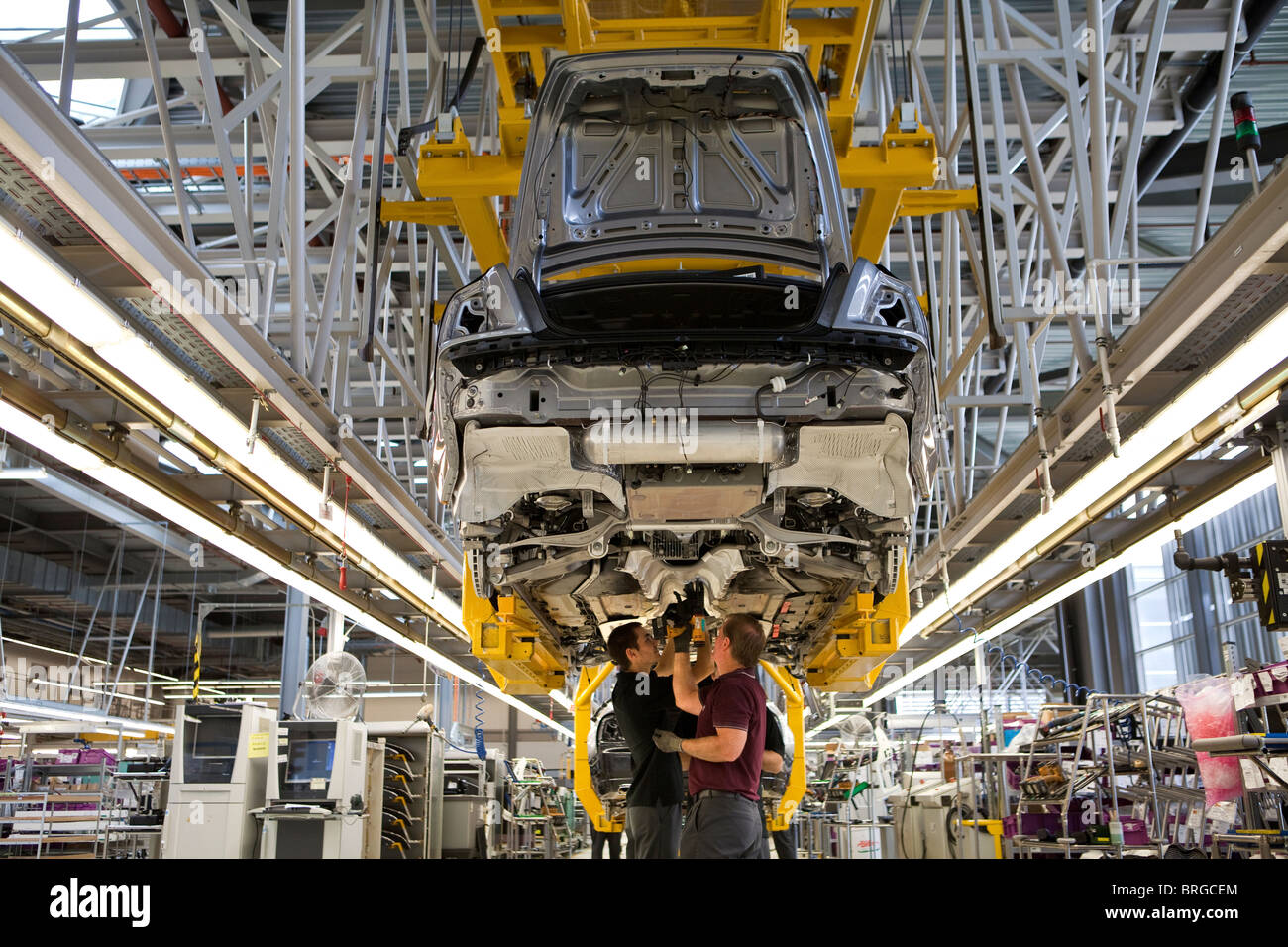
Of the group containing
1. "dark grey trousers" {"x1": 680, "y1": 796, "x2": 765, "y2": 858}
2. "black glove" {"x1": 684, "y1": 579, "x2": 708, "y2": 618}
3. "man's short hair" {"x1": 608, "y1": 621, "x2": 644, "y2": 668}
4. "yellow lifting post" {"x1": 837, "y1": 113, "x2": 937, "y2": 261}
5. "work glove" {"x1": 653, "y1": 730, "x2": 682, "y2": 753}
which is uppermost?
"yellow lifting post" {"x1": 837, "y1": 113, "x2": 937, "y2": 261}

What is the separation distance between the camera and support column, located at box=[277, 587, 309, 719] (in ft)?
39.2

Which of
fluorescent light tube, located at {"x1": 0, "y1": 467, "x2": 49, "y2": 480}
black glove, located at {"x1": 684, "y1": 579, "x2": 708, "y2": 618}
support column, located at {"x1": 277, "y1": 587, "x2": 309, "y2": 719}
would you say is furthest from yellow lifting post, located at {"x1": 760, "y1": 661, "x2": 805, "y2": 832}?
fluorescent light tube, located at {"x1": 0, "y1": 467, "x2": 49, "y2": 480}

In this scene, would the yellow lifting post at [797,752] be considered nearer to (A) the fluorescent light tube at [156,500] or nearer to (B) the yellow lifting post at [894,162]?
(A) the fluorescent light tube at [156,500]

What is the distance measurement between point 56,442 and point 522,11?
10.3ft

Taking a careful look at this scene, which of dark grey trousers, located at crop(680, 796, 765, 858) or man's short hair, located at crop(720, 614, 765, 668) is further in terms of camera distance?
man's short hair, located at crop(720, 614, 765, 668)

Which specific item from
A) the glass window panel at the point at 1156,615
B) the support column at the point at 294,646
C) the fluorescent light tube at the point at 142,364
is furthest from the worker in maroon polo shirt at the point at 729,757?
the glass window panel at the point at 1156,615

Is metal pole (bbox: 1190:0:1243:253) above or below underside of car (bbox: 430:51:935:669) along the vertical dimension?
above

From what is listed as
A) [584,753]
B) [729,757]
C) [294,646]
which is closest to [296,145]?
[729,757]

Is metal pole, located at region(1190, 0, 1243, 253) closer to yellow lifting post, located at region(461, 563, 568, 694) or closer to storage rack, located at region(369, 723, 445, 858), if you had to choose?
yellow lifting post, located at region(461, 563, 568, 694)

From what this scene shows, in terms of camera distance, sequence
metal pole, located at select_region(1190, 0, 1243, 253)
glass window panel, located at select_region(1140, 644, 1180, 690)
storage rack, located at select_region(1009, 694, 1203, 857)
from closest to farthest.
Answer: metal pole, located at select_region(1190, 0, 1243, 253) → storage rack, located at select_region(1009, 694, 1203, 857) → glass window panel, located at select_region(1140, 644, 1180, 690)

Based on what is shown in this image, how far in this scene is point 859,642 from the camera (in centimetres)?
664

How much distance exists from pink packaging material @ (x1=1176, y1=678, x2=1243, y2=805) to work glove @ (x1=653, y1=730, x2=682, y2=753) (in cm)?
391

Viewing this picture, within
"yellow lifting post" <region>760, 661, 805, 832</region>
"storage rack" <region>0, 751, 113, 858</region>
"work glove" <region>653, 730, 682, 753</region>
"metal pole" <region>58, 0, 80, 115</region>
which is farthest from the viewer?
"storage rack" <region>0, 751, 113, 858</region>

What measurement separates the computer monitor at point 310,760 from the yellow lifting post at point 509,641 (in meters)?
1.91
